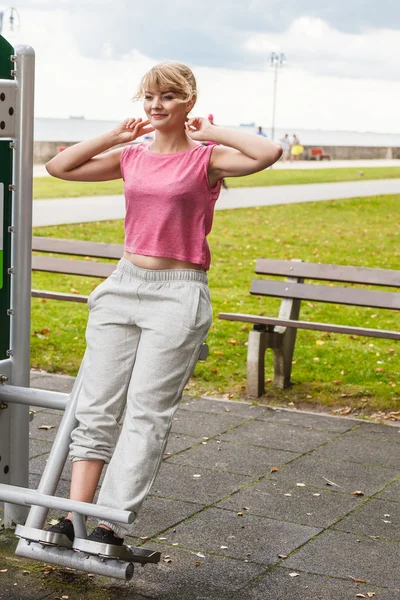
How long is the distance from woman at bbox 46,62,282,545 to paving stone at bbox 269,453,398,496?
1.55 meters

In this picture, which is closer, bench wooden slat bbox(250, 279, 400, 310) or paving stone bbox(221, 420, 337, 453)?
paving stone bbox(221, 420, 337, 453)

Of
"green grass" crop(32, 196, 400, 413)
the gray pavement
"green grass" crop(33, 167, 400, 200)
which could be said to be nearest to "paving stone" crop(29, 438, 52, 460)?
the gray pavement

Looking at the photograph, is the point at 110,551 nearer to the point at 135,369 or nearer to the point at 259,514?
the point at 135,369

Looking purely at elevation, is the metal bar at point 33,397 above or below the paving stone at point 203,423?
above

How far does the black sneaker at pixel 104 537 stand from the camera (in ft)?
11.4

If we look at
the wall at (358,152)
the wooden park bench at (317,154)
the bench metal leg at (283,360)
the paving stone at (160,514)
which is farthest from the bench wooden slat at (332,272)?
the wall at (358,152)

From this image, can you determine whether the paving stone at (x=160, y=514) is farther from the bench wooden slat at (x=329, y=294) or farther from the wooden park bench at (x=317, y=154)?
the wooden park bench at (x=317, y=154)

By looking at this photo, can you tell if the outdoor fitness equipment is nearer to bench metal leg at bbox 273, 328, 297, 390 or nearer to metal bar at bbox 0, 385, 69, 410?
metal bar at bbox 0, 385, 69, 410

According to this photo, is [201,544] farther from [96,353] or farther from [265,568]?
[96,353]

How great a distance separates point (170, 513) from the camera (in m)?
4.44

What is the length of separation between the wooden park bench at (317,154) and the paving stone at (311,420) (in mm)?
45265

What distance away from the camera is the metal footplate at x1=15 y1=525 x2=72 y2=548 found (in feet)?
11.2

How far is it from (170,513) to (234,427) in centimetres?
147

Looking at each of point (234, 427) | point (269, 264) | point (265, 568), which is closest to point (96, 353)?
point (265, 568)
